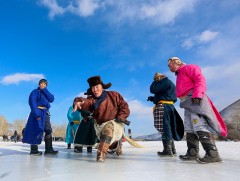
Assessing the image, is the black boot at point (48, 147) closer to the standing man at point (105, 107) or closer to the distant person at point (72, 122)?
the standing man at point (105, 107)

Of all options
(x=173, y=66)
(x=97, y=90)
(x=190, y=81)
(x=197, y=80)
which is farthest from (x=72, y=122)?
(x=197, y=80)

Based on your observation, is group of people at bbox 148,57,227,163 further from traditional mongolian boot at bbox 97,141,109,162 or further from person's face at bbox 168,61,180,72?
traditional mongolian boot at bbox 97,141,109,162

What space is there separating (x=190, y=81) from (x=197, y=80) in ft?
0.46

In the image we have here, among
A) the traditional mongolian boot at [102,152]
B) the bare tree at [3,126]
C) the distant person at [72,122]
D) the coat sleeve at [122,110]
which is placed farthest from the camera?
the bare tree at [3,126]

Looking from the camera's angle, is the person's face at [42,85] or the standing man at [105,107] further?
the person's face at [42,85]

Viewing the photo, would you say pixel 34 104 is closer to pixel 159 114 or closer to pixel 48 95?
pixel 48 95

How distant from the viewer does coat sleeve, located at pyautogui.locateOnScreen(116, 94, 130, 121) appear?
3865 millimetres

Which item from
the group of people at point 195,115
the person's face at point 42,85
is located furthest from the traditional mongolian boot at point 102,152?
the person's face at point 42,85

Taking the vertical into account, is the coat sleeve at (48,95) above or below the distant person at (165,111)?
above

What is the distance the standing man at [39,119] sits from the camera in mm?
5047

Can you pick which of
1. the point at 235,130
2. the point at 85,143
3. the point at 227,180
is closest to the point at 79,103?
the point at 85,143

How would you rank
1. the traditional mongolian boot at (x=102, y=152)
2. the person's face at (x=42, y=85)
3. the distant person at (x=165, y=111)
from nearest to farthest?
1. the traditional mongolian boot at (x=102, y=152)
2. the distant person at (x=165, y=111)
3. the person's face at (x=42, y=85)

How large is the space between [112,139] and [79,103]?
27.5 inches

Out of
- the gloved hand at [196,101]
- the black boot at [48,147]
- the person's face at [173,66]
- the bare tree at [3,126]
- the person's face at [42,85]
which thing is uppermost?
the bare tree at [3,126]
